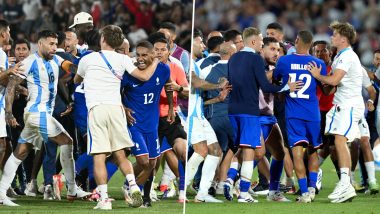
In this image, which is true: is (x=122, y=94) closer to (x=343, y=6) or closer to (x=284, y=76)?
(x=284, y=76)

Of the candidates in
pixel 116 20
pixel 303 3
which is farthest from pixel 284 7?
pixel 116 20

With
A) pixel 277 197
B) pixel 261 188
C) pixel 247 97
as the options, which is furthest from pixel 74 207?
pixel 261 188

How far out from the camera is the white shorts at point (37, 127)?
10729mm

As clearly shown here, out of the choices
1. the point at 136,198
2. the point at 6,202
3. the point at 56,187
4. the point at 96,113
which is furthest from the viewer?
the point at 56,187

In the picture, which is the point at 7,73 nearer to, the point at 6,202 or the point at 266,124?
the point at 6,202

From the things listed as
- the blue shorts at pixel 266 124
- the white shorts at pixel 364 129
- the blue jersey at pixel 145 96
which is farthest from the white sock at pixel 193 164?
the white shorts at pixel 364 129

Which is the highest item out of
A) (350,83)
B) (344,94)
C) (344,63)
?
(344,63)

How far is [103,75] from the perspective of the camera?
10117mm

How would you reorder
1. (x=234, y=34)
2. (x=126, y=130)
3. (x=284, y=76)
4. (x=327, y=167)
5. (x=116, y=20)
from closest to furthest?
(x=126, y=130) → (x=284, y=76) → (x=234, y=34) → (x=327, y=167) → (x=116, y=20)

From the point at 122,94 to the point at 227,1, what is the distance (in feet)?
64.0

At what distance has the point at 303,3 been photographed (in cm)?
3083

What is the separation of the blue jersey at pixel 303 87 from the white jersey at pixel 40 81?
8.21ft

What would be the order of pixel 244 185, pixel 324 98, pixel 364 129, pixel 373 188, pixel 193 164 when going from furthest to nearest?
pixel 364 129, pixel 324 98, pixel 373 188, pixel 193 164, pixel 244 185

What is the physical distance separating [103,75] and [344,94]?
9.16 ft
